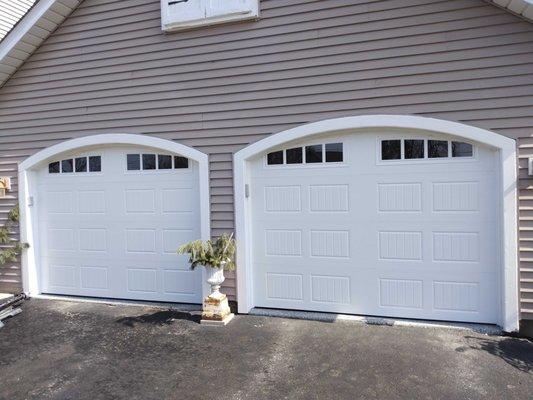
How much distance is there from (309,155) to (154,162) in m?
2.08

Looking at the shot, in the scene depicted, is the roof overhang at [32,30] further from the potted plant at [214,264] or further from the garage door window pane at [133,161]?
the potted plant at [214,264]

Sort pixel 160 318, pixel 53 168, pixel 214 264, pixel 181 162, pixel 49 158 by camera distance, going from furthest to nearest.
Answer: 1. pixel 53 168
2. pixel 49 158
3. pixel 181 162
4. pixel 160 318
5. pixel 214 264

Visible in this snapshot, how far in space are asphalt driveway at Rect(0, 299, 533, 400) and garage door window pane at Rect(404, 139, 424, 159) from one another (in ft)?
6.00

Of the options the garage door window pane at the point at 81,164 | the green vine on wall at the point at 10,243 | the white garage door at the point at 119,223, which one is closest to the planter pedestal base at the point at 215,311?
the white garage door at the point at 119,223

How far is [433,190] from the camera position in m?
4.73

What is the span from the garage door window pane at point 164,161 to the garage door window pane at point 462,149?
340 cm

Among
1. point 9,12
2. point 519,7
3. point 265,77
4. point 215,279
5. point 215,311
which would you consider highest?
point 9,12

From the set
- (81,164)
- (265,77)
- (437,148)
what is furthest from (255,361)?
(81,164)

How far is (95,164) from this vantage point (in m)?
6.22

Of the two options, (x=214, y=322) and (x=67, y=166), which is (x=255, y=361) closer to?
(x=214, y=322)

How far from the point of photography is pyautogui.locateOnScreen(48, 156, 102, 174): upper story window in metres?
6.21

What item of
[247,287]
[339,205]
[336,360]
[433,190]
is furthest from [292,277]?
[433,190]

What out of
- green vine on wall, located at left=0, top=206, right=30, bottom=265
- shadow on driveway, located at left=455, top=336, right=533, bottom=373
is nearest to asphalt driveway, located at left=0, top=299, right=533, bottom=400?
shadow on driveway, located at left=455, top=336, right=533, bottom=373

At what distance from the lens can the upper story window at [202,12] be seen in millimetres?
5172
